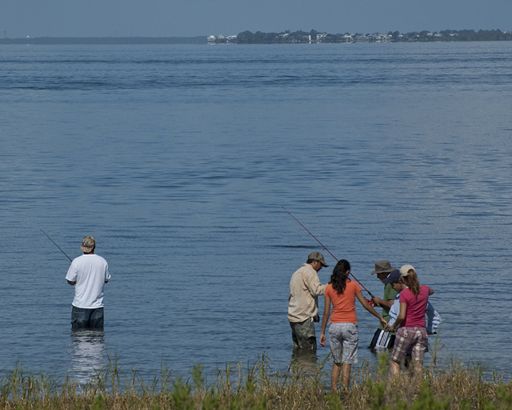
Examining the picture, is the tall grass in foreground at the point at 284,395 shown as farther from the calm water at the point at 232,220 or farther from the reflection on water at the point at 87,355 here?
the calm water at the point at 232,220

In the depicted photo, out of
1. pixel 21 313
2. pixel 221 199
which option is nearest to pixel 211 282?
pixel 21 313

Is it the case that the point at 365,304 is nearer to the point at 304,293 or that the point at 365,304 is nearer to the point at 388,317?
the point at 388,317

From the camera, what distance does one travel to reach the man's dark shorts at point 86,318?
58.3 feet

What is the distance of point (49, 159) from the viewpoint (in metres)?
49.6

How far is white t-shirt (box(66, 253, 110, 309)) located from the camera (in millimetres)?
17062

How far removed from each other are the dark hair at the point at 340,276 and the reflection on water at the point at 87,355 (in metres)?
3.59

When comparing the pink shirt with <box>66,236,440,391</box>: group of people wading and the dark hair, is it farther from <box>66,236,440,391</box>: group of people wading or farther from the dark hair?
the dark hair

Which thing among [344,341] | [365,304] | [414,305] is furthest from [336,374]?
[414,305]

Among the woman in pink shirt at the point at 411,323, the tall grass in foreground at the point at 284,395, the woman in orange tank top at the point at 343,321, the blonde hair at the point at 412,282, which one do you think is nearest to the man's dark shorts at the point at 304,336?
the woman in orange tank top at the point at 343,321

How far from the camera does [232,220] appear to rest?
31.6 meters

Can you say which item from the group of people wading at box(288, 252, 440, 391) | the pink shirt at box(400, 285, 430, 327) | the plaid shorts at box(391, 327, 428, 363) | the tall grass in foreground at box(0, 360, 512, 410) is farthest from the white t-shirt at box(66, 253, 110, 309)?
the pink shirt at box(400, 285, 430, 327)

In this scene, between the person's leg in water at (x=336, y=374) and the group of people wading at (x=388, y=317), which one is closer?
the group of people wading at (x=388, y=317)

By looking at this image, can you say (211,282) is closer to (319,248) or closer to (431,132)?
(319,248)

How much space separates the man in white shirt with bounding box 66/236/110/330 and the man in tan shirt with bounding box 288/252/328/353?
8.78 ft
